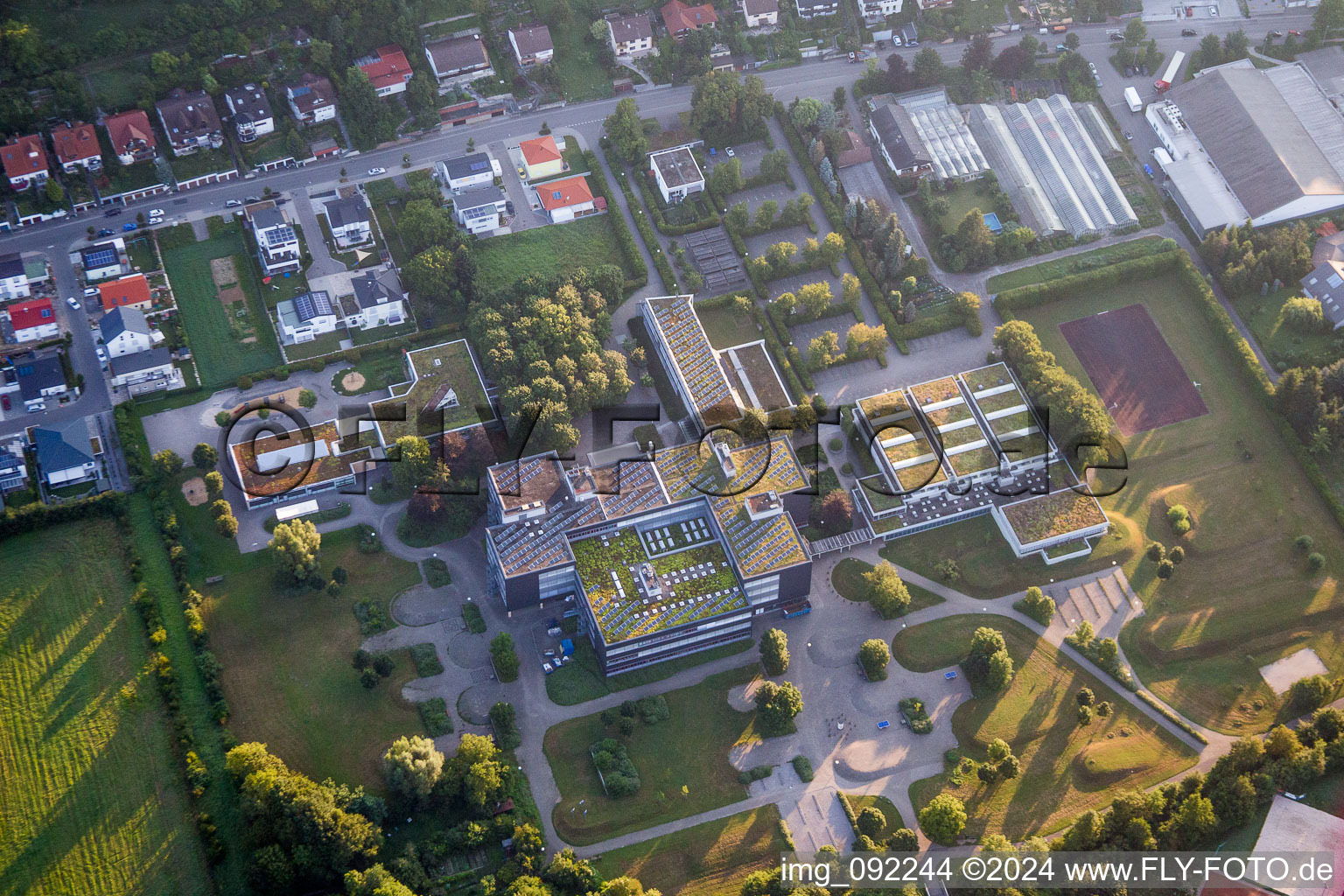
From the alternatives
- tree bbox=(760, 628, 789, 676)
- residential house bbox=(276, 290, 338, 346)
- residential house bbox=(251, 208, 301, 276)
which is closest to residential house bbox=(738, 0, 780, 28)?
residential house bbox=(251, 208, 301, 276)

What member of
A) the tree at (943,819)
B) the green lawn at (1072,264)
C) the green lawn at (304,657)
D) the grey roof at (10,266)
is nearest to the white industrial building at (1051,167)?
the green lawn at (1072,264)

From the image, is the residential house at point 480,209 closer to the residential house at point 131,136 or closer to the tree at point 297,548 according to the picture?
the residential house at point 131,136

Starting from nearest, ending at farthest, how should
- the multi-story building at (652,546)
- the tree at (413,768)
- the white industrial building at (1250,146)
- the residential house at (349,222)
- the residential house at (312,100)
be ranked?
the tree at (413,768) → the multi-story building at (652,546) → the residential house at (349,222) → the white industrial building at (1250,146) → the residential house at (312,100)

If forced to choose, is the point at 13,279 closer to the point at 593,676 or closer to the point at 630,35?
the point at 593,676

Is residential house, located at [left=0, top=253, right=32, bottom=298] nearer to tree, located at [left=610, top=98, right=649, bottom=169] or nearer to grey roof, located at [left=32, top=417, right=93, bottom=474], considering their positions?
grey roof, located at [left=32, top=417, right=93, bottom=474]

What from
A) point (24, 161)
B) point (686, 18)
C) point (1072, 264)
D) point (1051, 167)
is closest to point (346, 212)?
point (24, 161)
